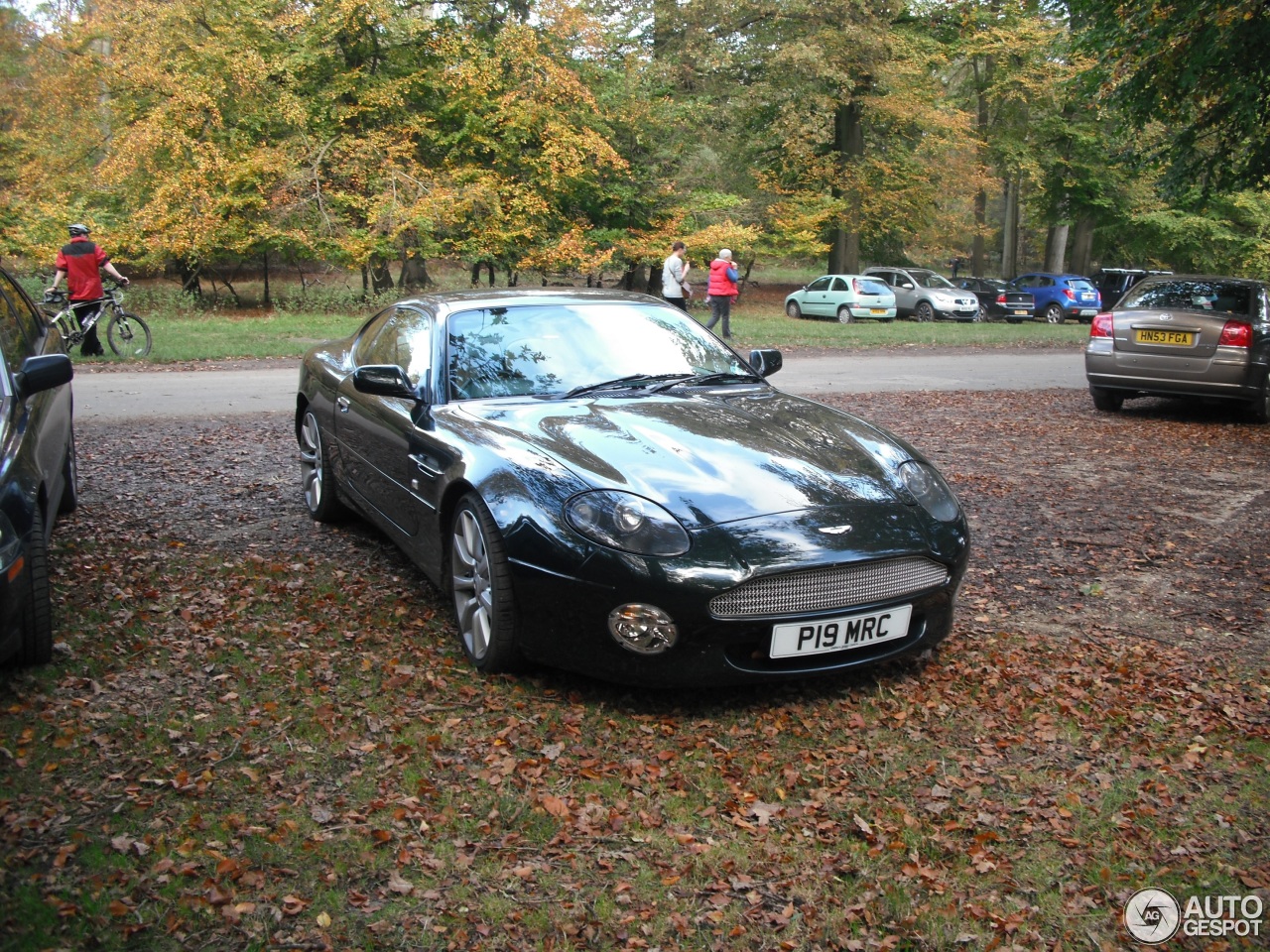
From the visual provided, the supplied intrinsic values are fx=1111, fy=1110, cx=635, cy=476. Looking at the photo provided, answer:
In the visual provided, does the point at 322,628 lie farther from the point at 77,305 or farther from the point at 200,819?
the point at 77,305

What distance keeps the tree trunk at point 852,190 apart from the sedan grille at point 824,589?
107ft

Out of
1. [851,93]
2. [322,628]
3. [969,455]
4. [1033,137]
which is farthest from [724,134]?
[322,628]

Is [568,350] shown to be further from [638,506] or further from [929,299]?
[929,299]

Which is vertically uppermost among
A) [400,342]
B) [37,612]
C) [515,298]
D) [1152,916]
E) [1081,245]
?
[1081,245]

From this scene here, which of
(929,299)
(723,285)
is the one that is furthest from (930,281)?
(723,285)

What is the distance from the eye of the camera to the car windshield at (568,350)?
5.22 m

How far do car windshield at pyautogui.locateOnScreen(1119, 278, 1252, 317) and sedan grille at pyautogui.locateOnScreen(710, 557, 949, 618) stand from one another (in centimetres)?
908

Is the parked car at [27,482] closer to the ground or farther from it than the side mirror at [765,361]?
closer to the ground

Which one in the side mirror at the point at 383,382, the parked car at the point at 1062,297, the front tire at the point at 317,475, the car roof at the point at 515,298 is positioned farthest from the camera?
the parked car at the point at 1062,297

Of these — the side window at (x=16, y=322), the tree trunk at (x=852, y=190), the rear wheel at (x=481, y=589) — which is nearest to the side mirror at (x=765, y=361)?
the rear wheel at (x=481, y=589)

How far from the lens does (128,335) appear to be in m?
15.5

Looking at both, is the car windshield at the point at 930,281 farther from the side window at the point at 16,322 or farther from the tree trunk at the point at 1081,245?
the side window at the point at 16,322

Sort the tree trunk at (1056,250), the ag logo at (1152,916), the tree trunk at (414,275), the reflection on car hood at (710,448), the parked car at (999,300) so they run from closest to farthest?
the ag logo at (1152,916) < the reflection on car hood at (710,448) < the tree trunk at (414,275) < the parked car at (999,300) < the tree trunk at (1056,250)

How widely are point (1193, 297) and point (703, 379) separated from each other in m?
8.56
